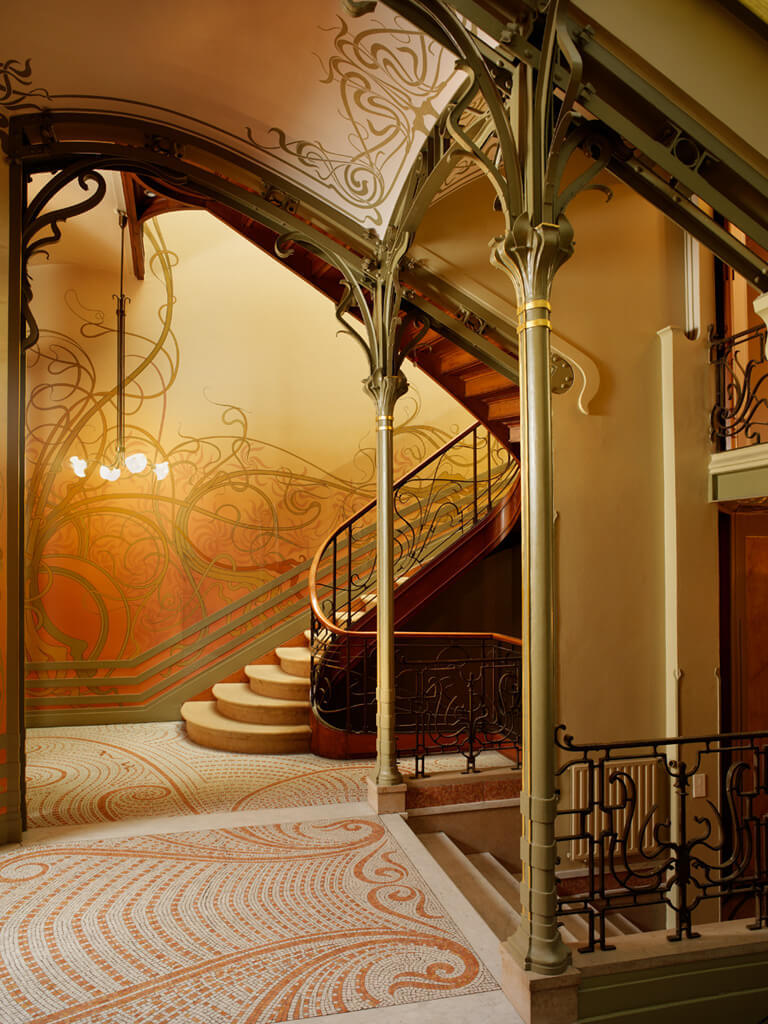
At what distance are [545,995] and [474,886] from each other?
65.5 inches

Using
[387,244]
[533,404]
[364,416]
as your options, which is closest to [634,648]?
[533,404]

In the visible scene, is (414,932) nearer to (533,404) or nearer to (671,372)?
(533,404)

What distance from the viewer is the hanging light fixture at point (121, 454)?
6668 mm

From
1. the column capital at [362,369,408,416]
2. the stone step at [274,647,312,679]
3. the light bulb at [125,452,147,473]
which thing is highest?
the column capital at [362,369,408,416]

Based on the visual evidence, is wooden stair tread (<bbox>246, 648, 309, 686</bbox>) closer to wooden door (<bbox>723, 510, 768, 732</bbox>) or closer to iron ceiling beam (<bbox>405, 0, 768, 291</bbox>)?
wooden door (<bbox>723, 510, 768, 732</bbox>)

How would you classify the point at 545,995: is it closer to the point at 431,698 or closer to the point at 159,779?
the point at 159,779

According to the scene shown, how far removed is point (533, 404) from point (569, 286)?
267 centimetres

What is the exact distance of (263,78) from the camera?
11.8 feet

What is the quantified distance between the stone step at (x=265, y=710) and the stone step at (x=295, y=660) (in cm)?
35

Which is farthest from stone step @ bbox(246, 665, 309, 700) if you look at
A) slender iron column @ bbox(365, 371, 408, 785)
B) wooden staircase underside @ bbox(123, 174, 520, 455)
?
wooden staircase underside @ bbox(123, 174, 520, 455)

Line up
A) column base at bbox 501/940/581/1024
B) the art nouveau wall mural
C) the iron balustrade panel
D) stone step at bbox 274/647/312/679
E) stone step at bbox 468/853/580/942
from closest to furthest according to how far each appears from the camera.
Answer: column base at bbox 501/940/581/1024 → stone step at bbox 468/853/580/942 → the iron balustrade panel → stone step at bbox 274/647/312/679 → the art nouveau wall mural

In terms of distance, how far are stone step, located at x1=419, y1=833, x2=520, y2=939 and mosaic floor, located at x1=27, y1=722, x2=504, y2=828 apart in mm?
626

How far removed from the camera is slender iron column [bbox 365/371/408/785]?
4.41m

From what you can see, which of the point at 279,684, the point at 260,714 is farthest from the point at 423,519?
the point at 260,714
